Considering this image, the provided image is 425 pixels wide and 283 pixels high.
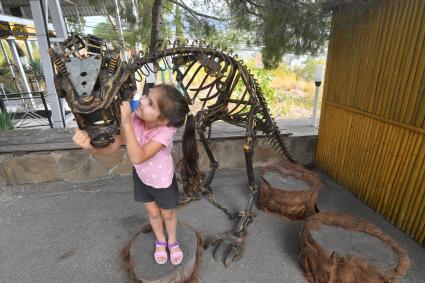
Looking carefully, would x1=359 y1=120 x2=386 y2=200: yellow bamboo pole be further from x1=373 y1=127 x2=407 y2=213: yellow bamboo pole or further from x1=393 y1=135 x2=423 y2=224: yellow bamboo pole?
x1=393 y1=135 x2=423 y2=224: yellow bamboo pole

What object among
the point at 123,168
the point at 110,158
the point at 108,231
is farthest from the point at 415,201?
the point at 110,158

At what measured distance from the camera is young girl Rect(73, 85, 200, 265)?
1.43 meters

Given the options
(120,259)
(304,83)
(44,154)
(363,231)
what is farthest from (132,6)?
(304,83)

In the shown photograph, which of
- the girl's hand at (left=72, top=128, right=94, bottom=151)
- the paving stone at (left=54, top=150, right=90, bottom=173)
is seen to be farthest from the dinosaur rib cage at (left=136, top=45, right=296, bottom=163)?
the paving stone at (left=54, top=150, right=90, bottom=173)

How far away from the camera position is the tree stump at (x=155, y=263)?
6.27ft

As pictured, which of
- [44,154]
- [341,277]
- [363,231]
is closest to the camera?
[341,277]

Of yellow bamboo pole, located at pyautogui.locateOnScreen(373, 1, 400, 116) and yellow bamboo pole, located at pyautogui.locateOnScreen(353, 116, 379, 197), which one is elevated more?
yellow bamboo pole, located at pyautogui.locateOnScreen(373, 1, 400, 116)

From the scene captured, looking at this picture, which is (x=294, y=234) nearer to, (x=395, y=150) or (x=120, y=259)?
(x=395, y=150)

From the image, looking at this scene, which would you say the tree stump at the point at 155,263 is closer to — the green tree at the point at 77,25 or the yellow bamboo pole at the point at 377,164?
the yellow bamboo pole at the point at 377,164

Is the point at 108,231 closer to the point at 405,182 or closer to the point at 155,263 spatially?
the point at 155,263

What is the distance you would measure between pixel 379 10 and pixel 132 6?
3.27 metres

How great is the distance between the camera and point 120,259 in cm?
229

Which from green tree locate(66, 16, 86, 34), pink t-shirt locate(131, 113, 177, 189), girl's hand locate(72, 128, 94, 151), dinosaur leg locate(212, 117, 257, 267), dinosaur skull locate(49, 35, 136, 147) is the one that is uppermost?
green tree locate(66, 16, 86, 34)

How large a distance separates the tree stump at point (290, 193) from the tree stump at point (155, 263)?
938 mm
